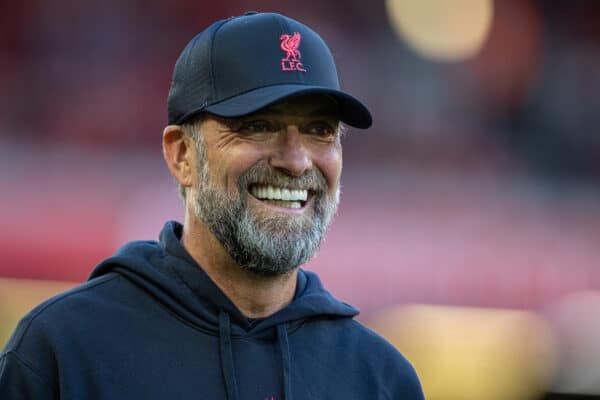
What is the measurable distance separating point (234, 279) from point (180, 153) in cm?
30

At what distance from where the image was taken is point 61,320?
2006 mm

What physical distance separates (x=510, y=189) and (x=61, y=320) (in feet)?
10.2

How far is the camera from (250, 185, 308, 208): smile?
2.11 meters

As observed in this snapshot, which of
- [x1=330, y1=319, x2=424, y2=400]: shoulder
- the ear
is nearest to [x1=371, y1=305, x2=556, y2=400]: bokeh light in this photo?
[x1=330, y1=319, x2=424, y2=400]: shoulder

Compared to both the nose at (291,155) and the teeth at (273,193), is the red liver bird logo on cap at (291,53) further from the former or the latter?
the teeth at (273,193)

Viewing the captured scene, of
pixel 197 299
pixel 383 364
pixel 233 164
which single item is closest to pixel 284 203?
pixel 233 164

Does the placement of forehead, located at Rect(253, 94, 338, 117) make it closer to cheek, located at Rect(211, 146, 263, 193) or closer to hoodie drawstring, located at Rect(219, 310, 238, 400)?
cheek, located at Rect(211, 146, 263, 193)

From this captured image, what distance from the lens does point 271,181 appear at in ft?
6.88

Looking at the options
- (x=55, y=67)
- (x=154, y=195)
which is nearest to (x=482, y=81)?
(x=154, y=195)

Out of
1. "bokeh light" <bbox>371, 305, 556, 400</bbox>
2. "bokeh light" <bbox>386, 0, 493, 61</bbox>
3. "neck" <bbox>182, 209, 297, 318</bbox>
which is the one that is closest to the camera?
"neck" <bbox>182, 209, 297, 318</bbox>

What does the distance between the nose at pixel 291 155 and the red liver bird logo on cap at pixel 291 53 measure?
0.43 ft

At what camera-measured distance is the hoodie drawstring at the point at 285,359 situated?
6.89 feet

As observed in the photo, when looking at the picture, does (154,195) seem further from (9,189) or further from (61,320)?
(61,320)

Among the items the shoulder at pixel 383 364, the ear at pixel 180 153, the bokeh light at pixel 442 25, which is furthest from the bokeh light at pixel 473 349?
the ear at pixel 180 153
